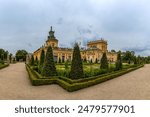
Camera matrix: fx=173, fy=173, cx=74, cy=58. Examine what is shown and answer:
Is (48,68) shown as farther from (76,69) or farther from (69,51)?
(69,51)

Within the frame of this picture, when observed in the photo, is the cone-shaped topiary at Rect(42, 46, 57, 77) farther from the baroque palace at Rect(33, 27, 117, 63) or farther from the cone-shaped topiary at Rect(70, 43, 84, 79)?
the baroque palace at Rect(33, 27, 117, 63)

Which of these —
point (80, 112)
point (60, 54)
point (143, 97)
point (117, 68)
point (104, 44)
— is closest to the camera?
point (80, 112)

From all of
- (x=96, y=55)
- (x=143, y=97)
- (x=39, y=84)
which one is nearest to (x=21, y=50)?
(x=96, y=55)

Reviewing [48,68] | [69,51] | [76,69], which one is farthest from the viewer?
[69,51]

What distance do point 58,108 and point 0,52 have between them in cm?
8102

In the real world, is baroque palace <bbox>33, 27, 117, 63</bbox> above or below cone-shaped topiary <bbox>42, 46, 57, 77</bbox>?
above

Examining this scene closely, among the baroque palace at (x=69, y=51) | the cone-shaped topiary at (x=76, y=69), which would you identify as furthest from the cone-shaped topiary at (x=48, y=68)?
the baroque palace at (x=69, y=51)

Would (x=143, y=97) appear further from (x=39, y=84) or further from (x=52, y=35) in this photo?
(x=52, y=35)

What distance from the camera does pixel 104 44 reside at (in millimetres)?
88500

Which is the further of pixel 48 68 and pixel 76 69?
pixel 48 68

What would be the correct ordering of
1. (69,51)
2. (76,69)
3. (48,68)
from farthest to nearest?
(69,51), (48,68), (76,69)

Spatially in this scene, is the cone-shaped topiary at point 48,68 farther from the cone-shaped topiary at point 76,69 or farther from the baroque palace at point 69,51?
the baroque palace at point 69,51

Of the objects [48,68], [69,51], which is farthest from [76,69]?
[69,51]

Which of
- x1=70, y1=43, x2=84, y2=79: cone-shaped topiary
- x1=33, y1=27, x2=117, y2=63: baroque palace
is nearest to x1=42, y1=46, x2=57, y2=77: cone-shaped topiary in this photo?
x1=70, y1=43, x2=84, y2=79: cone-shaped topiary
